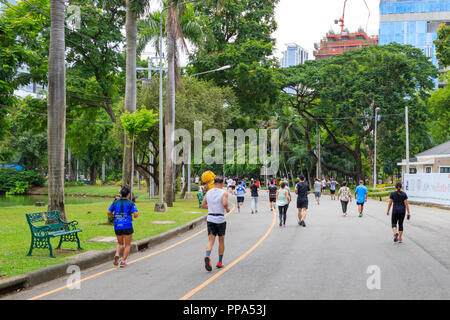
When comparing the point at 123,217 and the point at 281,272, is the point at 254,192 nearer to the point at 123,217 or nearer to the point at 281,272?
the point at 123,217

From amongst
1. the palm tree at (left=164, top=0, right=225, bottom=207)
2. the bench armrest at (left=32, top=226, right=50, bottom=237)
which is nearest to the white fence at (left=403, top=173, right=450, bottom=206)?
the palm tree at (left=164, top=0, right=225, bottom=207)

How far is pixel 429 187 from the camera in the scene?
110 feet

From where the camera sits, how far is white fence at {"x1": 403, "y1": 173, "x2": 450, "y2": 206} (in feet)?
101

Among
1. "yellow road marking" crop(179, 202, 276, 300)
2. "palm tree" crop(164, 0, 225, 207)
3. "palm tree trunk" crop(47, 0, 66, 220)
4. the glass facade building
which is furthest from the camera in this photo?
the glass facade building

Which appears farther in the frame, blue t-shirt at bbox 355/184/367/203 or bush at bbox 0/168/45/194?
bush at bbox 0/168/45/194

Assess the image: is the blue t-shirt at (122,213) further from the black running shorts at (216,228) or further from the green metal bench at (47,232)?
the black running shorts at (216,228)

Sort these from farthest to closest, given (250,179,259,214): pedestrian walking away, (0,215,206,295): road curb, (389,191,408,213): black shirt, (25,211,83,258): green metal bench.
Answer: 1. (250,179,259,214): pedestrian walking away
2. (389,191,408,213): black shirt
3. (25,211,83,258): green metal bench
4. (0,215,206,295): road curb

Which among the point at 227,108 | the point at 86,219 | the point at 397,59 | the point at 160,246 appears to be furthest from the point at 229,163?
the point at 160,246

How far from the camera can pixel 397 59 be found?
49.9 metres

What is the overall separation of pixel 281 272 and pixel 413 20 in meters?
121

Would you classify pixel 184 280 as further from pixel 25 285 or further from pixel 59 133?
pixel 59 133

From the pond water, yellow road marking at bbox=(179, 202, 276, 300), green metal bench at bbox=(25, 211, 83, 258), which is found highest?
green metal bench at bbox=(25, 211, 83, 258)

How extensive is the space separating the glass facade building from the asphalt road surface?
112m

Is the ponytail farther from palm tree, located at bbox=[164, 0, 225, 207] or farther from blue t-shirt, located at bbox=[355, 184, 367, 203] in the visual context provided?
palm tree, located at bbox=[164, 0, 225, 207]
